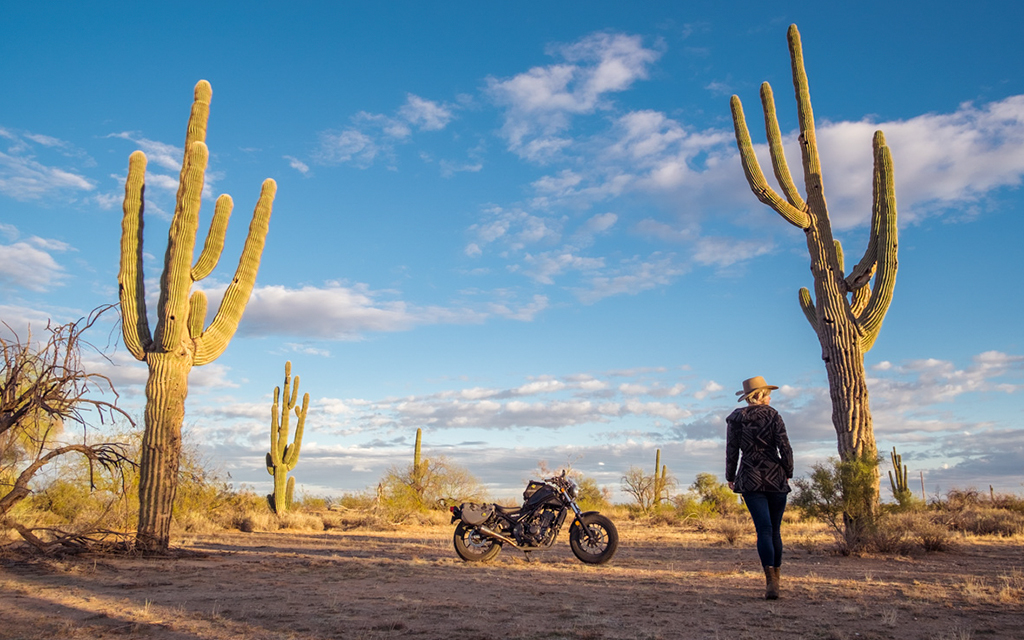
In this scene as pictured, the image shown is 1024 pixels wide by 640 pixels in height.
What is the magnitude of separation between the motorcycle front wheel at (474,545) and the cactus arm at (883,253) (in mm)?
6777

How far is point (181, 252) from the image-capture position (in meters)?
10.8

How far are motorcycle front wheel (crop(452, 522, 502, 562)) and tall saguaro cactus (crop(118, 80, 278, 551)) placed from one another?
14.2 feet

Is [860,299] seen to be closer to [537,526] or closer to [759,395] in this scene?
[759,395]

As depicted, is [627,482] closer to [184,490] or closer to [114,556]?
[184,490]

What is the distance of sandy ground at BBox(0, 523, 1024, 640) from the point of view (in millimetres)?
4797

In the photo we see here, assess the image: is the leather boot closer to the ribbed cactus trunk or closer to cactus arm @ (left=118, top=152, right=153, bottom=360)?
the ribbed cactus trunk

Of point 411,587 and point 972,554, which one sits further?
point 972,554

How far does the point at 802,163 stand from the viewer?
1260 centimetres

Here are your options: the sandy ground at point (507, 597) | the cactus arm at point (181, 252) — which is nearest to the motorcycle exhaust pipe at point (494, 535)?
the sandy ground at point (507, 597)

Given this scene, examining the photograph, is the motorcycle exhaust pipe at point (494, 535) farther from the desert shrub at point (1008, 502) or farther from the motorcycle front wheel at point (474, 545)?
the desert shrub at point (1008, 502)

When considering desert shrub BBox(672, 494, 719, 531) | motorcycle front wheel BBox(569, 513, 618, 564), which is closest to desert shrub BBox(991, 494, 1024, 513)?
desert shrub BBox(672, 494, 719, 531)

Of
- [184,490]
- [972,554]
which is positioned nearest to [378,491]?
[184,490]

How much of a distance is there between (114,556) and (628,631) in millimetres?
7917

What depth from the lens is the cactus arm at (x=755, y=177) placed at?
1196cm
